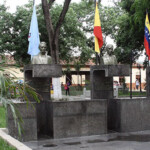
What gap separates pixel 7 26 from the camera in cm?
2714

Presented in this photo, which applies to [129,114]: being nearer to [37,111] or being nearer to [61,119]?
[61,119]

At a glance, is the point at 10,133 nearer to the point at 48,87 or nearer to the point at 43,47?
the point at 48,87

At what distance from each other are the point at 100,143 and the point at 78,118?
122 centimetres

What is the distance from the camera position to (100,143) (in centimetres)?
798

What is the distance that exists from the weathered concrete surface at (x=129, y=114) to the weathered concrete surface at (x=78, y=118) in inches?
20.4

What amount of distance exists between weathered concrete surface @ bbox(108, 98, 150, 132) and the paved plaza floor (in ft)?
1.42

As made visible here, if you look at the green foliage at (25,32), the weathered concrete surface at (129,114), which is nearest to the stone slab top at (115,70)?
the weathered concrete surface at (129,114)

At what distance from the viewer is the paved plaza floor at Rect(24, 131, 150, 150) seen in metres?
7.48

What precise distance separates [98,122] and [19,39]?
62.2 feet

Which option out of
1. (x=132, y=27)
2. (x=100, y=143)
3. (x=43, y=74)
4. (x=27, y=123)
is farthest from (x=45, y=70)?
(x=132, y=27)

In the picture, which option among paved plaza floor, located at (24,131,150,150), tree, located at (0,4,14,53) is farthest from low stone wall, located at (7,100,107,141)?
tree, located at (0,4,14,53)

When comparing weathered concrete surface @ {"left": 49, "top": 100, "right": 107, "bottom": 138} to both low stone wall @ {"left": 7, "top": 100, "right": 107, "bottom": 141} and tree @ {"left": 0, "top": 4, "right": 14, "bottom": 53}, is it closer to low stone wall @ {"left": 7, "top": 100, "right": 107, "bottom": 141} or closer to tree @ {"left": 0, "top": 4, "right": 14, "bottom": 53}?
low stone wall @ {"left": 7, "top": 100, "right": 107, "bottom": 141}

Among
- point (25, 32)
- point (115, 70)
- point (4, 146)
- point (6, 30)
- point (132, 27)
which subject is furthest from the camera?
point (6, 30)

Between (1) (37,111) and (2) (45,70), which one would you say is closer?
(2) (45,70)
